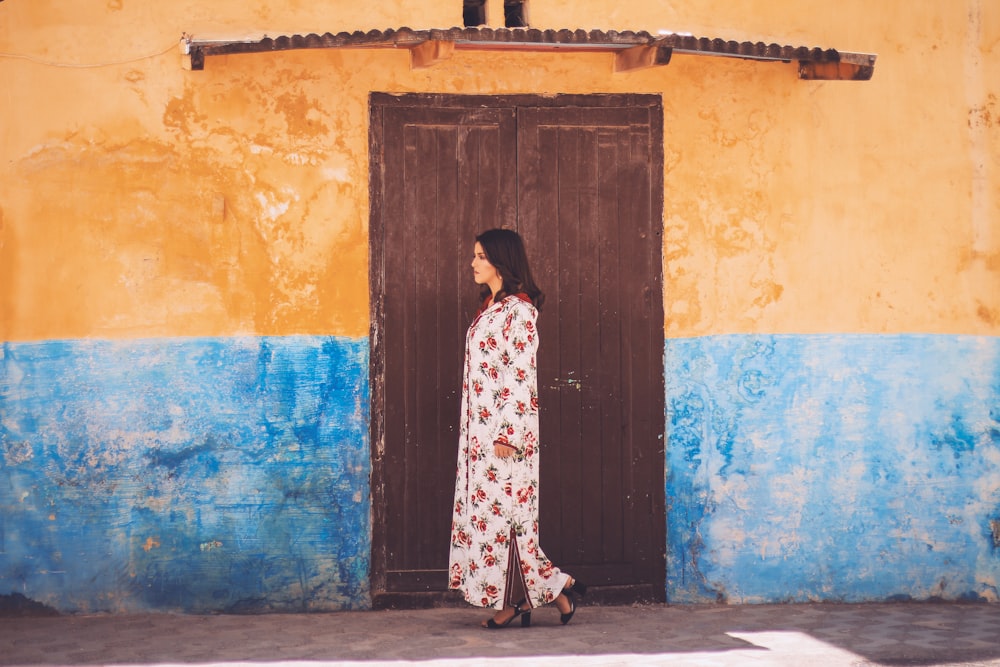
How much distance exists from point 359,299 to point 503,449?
1183mm

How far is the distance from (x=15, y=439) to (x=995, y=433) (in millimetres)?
5330

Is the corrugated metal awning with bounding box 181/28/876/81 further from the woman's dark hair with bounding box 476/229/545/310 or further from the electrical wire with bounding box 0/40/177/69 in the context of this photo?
the woman's dark hair with bounding box 476/229/545/310

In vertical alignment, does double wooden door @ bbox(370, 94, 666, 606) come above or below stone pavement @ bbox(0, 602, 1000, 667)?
above

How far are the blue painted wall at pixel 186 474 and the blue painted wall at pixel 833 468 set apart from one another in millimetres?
1833

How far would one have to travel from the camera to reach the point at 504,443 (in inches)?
234

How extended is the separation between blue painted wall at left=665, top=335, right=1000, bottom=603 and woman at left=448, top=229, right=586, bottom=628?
3.43ft

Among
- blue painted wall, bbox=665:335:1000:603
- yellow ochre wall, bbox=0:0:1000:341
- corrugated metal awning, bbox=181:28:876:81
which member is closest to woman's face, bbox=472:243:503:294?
yellow ochre wall, bbox=0:0:1000:341

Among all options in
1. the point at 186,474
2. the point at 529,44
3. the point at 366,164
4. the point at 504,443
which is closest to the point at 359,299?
the point at 366,164

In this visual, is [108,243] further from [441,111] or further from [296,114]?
[441,111]

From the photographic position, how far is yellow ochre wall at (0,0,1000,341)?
6.22 m

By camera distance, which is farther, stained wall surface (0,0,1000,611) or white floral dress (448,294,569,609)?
stained wall surface (0,0,1000,611)

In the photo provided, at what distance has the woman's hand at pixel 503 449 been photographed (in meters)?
5.91

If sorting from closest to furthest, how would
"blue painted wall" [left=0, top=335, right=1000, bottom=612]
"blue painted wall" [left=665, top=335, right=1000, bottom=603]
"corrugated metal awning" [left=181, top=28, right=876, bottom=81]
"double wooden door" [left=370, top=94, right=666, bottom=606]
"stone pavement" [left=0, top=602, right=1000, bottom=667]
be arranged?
"stone pavement" [left=0, top=602, right=1000, bottom=667] < "corrugated metal awning" [left=181, top=28, right=876, bottom=81] < "blue painted wall" [left=0, top=335, right=1000, bottom=612] < "double wooden door" [left=370, top=94, right=666, bottom=606] < "blue painted wall" [left=665, top=335, right=1000, bottom=603]

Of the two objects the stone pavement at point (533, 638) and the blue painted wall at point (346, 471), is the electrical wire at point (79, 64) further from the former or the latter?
the stone pavement at point (533, 638)
